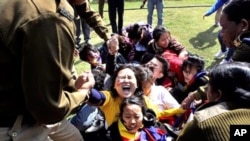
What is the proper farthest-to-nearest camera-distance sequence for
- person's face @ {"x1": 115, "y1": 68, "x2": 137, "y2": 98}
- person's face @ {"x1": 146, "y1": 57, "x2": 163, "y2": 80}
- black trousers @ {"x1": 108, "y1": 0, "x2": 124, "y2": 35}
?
1. black trousers @ {"x1": 108, "y1": 0, "x2": 124, "y2": 35}
2. person's face @ {"x1": 146, "y1": 57, "x2": 163, "y2": 80}
3. person's face @ {"x1": 115, "y1": 68, "x2": 137, "y2": 98}

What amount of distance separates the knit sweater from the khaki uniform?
0.61 meters

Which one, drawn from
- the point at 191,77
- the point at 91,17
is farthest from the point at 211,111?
the point at 191,77

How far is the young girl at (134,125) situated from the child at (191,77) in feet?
2.58

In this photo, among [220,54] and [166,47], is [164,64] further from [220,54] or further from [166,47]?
[220,54]

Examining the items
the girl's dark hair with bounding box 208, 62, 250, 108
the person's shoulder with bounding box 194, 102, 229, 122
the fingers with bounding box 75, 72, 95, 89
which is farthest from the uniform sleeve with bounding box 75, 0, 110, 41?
the person's shoulder with bounding box 194, 102, 229, 122

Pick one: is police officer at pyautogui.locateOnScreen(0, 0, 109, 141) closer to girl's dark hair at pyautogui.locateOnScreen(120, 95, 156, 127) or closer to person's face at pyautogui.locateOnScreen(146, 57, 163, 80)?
girl's dark hair at pyautogui.locateOnScreen(120, 95, 156, 127)

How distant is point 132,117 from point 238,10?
1.30 metres

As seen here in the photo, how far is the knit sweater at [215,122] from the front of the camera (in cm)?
154

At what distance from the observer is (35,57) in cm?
160

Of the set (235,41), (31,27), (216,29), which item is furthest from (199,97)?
(216,29)

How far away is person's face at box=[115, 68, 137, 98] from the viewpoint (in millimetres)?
3236

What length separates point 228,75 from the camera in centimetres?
172

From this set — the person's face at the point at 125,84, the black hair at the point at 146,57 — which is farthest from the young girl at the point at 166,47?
the person's face at the point at 125,84

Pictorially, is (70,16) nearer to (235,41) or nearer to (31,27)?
(31,27)
